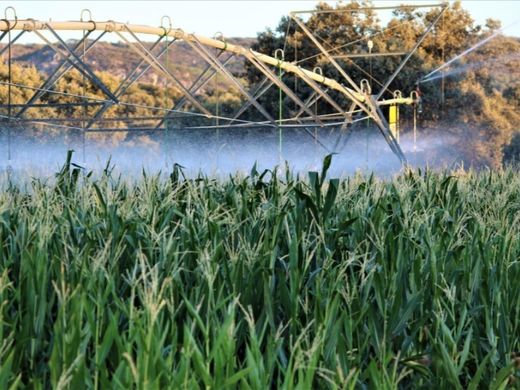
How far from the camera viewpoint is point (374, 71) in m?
21.2

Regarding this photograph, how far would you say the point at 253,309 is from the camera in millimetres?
2658

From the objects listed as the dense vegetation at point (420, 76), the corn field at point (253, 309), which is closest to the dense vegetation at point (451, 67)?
the dense vegetation at point (420, 76)

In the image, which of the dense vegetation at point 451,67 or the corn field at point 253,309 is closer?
the corn field at point 253,309

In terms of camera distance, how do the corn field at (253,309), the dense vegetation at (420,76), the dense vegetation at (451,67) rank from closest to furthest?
the corn field at (253,309)
the dense vegetation at (420,76)
the dense vegetation at (451,67)

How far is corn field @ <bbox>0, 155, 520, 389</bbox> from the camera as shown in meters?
2.00

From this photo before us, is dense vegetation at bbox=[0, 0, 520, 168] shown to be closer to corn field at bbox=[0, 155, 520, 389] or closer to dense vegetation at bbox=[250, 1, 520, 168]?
dense vegetation at bbox=[250, 1, 520, 168]

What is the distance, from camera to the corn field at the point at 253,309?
2.00 meters

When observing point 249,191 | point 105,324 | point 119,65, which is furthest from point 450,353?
point 119,65

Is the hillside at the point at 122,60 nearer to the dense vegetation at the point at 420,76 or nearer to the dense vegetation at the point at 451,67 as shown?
the dense vegetation at the point at 420,76

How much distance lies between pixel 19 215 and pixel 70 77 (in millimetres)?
17801

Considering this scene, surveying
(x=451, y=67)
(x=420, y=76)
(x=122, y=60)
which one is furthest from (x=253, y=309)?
(x=122, y=60)

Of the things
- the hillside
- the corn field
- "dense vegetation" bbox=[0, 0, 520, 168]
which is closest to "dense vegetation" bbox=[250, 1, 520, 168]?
"dense vegetation" bbox=[0, 0, 520, 168]

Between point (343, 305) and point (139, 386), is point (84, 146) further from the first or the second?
point (139, 386)

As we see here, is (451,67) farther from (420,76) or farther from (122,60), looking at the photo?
(122,60)
